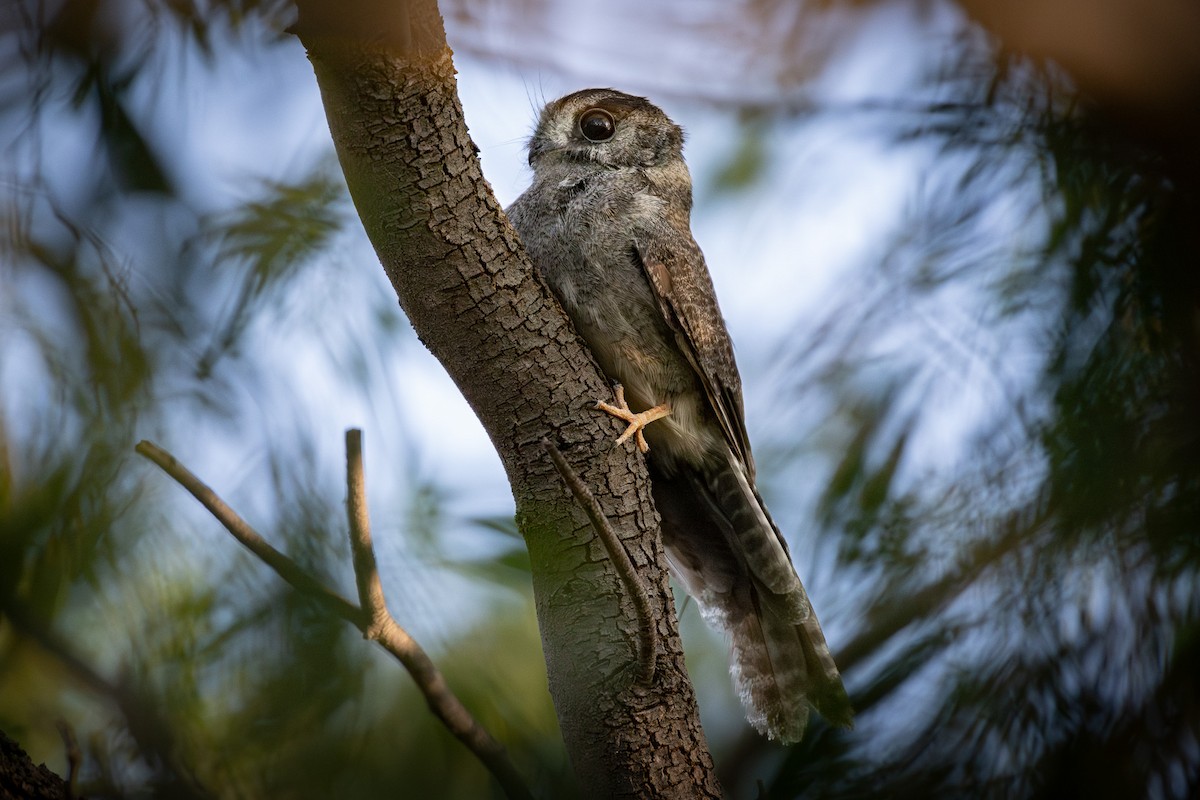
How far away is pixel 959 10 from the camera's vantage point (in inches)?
61.9

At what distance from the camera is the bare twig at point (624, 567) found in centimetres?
161

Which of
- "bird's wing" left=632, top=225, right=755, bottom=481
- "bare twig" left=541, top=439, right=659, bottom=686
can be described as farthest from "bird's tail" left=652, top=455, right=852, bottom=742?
"bare twig" left=541, top=439, right=659, bottom=686

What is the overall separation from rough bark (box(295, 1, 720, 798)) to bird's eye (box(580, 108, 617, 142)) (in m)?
1.14

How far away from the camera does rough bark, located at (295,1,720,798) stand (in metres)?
1.96

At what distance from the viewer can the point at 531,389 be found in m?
2.28

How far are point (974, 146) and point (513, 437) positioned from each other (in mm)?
1146

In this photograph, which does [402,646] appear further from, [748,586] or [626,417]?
[748,586]

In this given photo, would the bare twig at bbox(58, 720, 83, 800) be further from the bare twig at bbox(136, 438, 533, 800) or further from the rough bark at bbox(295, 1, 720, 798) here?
the rough bark at bbox(295, 1, 720, 798)

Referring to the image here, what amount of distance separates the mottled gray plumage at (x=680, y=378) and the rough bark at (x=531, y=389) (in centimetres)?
44

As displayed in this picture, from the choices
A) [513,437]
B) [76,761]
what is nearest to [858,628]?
[513,437]

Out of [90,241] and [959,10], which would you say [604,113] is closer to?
[959,10]

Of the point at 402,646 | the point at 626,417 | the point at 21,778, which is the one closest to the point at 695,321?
the point at 626,417

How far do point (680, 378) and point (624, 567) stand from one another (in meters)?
1.25

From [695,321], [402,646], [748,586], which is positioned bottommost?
[402,646]
